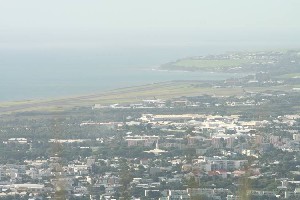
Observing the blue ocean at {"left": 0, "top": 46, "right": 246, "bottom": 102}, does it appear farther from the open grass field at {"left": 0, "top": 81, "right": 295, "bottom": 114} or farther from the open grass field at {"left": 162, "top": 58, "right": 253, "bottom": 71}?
the open grass field at {"left": 0, "top": 81, "right": 295, "bottom": 114}

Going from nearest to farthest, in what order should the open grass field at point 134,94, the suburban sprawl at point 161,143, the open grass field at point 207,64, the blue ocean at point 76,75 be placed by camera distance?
1. the suburban sprawl at point 161,143
2. the open grass field at point 134,94
3. the blue ocean at point 76,75
4. the open grass field at point 207,64

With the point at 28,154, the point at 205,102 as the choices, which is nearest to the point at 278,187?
the point at 28,154

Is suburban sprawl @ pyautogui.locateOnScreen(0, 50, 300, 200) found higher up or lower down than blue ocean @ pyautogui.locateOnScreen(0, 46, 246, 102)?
higher up

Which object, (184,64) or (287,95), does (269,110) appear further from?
(184,64)

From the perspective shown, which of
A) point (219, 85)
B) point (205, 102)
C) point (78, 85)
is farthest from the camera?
point (78, 85)

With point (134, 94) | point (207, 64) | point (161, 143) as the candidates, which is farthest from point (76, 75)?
point (161, 143)

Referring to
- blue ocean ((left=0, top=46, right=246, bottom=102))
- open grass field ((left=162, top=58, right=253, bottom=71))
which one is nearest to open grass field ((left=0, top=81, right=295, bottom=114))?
blue ocean ((left=0, top=46, right=246, bottom=102))

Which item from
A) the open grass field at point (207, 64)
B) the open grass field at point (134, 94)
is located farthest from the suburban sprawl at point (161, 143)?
the open grass field at point (207, 64)

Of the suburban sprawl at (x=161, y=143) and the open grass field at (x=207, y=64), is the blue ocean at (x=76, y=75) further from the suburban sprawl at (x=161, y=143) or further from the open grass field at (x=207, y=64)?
the suburban sprawl at (x=161, y=143)
